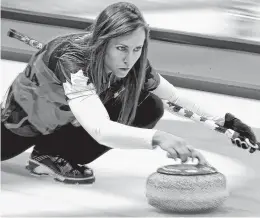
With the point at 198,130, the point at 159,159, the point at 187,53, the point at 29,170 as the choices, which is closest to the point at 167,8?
the point at 187,53

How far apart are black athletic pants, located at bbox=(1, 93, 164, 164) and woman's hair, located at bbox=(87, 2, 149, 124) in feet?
0.70

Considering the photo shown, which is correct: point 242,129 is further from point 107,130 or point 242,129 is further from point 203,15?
point 203,15

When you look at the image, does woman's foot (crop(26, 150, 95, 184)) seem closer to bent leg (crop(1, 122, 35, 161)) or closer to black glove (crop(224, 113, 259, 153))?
bent leg (crop(1, 122, 35, 161))

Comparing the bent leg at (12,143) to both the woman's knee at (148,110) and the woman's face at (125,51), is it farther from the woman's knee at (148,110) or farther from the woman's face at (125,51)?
the woman's face at (125,51)

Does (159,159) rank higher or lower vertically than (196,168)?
lower

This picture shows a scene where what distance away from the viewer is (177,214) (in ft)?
7.73

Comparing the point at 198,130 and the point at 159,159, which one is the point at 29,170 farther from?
the point at 198,130

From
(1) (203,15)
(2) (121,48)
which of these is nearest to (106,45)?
(2) (121,48)

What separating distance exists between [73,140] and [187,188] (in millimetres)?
515

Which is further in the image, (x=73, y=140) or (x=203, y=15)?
(x=203, y=15)

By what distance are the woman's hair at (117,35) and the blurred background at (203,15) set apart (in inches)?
90.8

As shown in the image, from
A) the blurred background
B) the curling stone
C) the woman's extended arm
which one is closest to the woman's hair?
the woman's extended arm

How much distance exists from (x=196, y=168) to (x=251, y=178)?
1.88 feet

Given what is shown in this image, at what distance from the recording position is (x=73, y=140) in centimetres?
268
